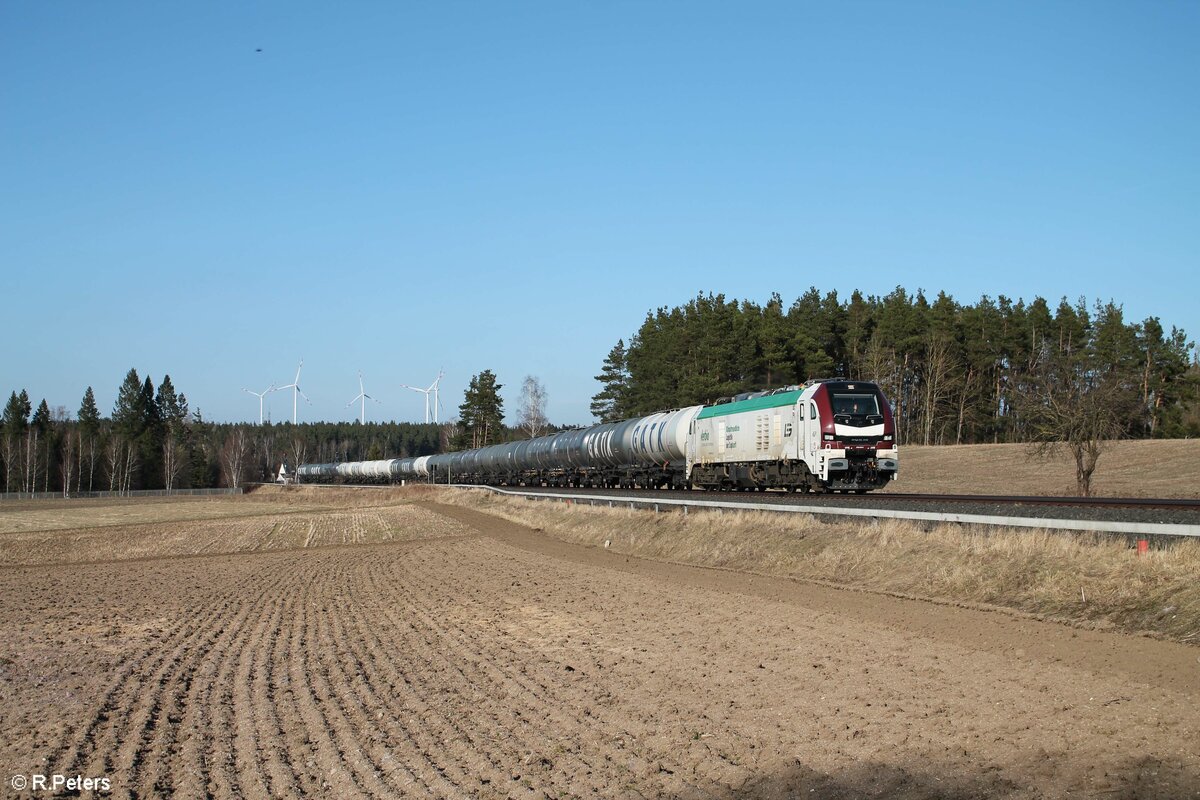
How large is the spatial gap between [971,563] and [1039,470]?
4779cm

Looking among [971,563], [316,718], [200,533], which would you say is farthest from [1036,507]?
[200,533]

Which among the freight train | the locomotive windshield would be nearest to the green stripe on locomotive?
the freight train

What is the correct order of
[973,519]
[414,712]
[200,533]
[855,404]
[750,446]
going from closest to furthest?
[414,712], [973,519], [855,404], [750,446], [200,533]

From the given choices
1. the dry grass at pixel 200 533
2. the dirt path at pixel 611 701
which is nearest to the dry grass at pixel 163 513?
the dry grass at pixel 200 533

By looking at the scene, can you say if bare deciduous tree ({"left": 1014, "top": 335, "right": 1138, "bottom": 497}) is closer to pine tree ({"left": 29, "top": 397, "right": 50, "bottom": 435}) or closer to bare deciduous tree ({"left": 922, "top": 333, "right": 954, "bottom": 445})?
bare deciduous tree ({"left": 922, "top": 333, "right": 954, "bottom": 445})

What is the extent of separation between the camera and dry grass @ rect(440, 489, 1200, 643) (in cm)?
1245

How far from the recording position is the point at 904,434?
91.7 meters

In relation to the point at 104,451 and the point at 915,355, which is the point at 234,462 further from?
the point at 915,355

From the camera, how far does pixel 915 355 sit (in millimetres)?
88562

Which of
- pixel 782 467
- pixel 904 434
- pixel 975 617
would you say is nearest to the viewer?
pixel 975 617

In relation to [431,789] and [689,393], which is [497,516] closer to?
[689,393]

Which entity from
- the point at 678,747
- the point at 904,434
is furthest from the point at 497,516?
the point at 904,434

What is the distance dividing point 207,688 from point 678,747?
6382 mm

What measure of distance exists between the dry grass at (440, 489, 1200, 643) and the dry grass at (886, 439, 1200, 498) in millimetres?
23421
